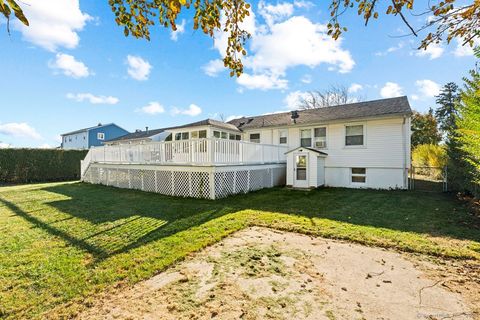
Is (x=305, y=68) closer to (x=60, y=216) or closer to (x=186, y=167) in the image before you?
(x=186, y=167)

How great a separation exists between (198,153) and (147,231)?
4.56 metres

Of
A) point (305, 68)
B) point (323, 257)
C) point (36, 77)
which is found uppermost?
point (305, 68)

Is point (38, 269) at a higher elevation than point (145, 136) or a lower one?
lower

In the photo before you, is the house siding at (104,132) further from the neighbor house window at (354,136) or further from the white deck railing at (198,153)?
the neighbor house window at (354,136)

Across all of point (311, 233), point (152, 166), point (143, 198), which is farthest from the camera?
point (152, 166)

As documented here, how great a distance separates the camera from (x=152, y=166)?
11195 millimetres

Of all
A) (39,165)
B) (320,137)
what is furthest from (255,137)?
(39,165)

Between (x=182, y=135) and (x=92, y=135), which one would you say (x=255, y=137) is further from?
(x=92, y=135)

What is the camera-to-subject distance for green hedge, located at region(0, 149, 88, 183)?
679 inches

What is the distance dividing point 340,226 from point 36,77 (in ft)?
48.7

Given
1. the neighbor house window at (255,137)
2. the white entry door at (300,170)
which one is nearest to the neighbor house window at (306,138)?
the white entry door at (300,170)

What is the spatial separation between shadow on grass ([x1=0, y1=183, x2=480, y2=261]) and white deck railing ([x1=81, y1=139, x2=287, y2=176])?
1646mm

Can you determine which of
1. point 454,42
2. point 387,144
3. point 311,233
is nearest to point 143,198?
point 311,233

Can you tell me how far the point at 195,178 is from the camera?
9719mm
